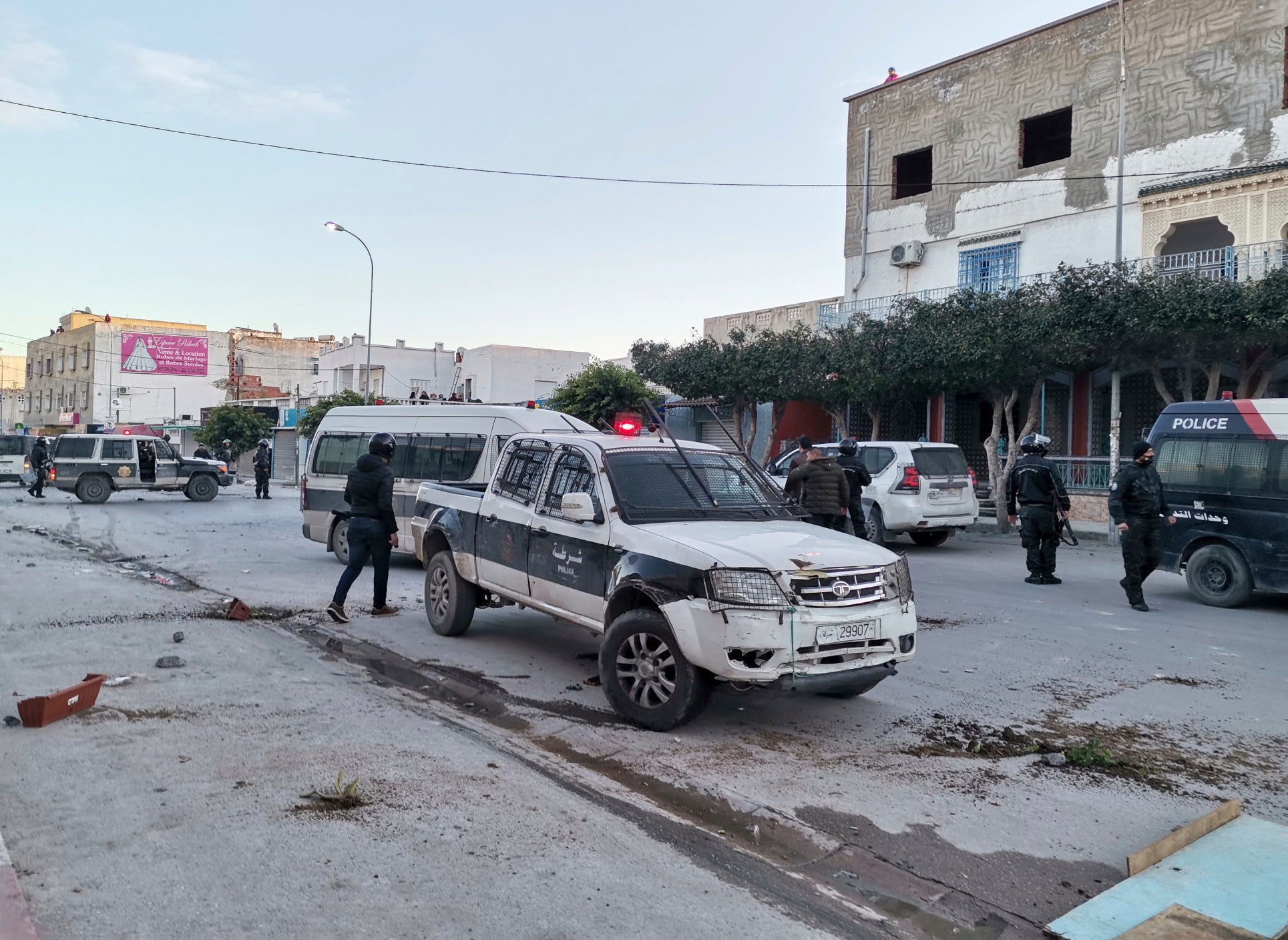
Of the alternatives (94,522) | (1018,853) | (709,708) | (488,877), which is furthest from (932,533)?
(94,522)

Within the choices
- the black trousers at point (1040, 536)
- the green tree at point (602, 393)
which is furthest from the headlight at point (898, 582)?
the green tree at point (602, 393)

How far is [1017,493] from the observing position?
11.6m

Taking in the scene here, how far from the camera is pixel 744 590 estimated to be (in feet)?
17.0

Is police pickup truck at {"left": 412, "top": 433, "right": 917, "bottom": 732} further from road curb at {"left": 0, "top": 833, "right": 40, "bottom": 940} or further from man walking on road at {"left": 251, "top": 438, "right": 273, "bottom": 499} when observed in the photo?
man walking on road at {"left": 251, "top": 438, "right": 273, "bottom": 499}

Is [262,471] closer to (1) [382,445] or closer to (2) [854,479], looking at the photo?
(2) [854,479]

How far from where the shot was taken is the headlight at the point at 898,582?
5.61m

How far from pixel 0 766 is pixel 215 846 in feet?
5.62

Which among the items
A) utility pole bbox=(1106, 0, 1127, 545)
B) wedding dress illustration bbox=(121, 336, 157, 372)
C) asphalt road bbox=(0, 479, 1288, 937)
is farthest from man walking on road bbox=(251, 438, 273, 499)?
wedding dress illustration bbox=(121, 336, 157, 372)

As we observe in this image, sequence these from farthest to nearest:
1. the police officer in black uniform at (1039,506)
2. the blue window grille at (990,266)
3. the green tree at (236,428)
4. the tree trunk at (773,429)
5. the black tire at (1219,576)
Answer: the green tree at (236,428)
the tree trunk at (773,429)
the blue window grille at (990,266)
the police officer in black uniform at (1039,506)
the black tire at (1219,576)

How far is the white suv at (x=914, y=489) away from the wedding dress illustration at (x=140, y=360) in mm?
66375

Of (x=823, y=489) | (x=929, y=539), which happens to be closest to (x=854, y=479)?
(x=823, y=489)

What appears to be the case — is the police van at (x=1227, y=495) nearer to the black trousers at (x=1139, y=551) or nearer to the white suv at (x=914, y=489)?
the black trousers at (x=1139, y=551)

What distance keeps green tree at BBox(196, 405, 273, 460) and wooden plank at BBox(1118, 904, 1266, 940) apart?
49.8 m

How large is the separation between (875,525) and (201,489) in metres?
20.1
